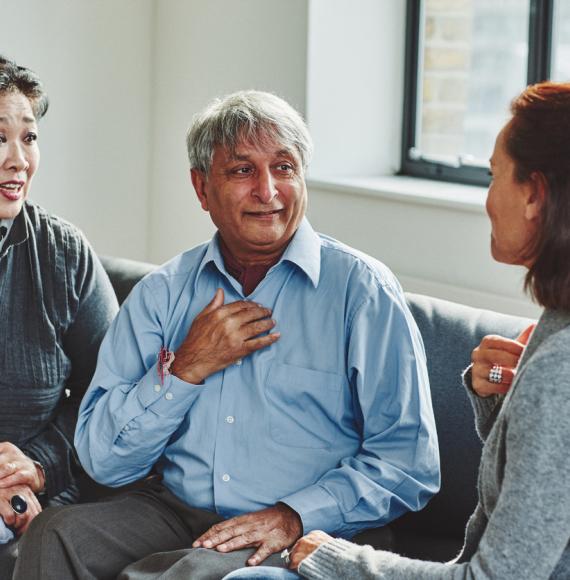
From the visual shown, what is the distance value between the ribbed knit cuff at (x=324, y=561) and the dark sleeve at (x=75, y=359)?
0.96 m

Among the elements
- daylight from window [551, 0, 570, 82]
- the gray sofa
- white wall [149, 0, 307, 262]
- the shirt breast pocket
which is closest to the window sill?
white wall [149, 0, 307, 262]

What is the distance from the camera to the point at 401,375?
1.98 meters

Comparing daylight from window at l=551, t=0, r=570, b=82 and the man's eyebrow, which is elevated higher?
daylight from window at l=551, t=0, r=570, b=82

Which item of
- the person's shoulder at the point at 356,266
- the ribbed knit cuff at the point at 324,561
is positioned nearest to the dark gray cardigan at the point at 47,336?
the person's shoulder at the point at 356,266

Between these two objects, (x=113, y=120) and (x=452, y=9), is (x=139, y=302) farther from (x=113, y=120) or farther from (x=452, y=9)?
(x=113, y=120)

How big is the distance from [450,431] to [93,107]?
8.49 feet

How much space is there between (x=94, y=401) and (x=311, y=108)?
185 centimetres

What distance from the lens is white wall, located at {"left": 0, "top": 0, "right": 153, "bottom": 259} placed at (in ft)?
13.6

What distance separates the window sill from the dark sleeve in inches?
46.9

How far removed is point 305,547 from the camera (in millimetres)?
1747

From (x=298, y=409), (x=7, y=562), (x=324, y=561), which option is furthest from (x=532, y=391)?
(x=7, y=562)

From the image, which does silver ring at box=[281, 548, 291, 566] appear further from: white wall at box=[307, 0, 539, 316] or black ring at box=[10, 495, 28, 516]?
white wall at box=[307, 0, 539, 316]

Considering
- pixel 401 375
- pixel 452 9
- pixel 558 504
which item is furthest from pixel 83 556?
pixel 452 9

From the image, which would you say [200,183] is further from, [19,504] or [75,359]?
[19,504]
